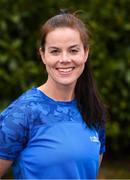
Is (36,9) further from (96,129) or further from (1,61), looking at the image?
(96,129)

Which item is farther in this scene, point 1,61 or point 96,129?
point 1,61

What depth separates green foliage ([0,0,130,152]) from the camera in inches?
225

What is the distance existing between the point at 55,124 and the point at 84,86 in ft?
1.71

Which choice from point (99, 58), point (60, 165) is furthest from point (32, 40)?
point (60, 165)

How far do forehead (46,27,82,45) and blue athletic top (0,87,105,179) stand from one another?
308mm

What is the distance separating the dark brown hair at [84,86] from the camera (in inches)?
112

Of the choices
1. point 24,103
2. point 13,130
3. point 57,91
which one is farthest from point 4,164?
point 57,91

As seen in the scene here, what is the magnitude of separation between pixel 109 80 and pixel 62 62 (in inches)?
123

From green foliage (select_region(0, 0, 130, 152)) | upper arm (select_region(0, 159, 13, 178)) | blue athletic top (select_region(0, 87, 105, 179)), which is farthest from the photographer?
green foliage (select_region(0, 0, 130, 152))

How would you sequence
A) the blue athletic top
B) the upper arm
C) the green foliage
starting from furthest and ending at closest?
1. the green foliage
2. the upper arm
3. the blue athletic top

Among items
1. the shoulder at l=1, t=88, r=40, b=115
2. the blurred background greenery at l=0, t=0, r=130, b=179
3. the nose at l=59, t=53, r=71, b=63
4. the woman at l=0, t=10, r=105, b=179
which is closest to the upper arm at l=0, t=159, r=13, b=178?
the woman at l=0, t=10, r=105, b=179

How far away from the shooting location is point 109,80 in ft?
19.1

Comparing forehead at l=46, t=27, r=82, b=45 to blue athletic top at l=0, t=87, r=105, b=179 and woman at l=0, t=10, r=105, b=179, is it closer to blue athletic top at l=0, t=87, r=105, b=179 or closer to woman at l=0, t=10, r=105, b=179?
woman at l=0, t=10, r=105, b=179

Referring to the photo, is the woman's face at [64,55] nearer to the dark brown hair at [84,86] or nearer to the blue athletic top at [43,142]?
the dark brown hair at [84,86]
